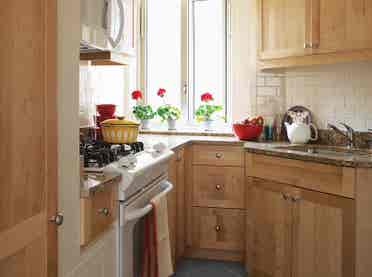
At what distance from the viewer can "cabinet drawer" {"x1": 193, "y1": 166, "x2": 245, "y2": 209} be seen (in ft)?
10.8

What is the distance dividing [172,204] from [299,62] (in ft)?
4.10

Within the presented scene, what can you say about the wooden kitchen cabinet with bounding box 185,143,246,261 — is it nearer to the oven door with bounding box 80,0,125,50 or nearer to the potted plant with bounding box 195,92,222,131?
the potted plant with bounding box 195,92,222,131

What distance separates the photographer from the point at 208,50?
406cm

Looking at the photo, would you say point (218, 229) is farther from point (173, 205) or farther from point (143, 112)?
point (143, 112)

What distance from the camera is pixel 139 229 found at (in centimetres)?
215

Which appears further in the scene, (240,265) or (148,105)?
(148,105)

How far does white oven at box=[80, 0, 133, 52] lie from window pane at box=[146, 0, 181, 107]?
140 centimetres

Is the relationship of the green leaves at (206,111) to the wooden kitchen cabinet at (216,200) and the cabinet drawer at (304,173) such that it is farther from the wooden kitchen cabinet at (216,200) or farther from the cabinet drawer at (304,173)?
the cabinet drawer at (304,173)

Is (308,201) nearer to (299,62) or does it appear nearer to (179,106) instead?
(299,62)

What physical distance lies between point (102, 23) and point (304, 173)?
133 centimetres

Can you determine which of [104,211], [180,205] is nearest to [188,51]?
[180,205]

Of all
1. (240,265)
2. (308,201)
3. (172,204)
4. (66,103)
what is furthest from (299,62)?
(66,103)

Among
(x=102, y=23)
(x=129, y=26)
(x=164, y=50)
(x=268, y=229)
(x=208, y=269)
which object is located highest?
(x=164, y=50)

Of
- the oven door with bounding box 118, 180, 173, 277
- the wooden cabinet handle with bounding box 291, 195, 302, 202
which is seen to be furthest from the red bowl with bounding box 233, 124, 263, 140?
the oven door with bounding box 118, 180, 173, 277
